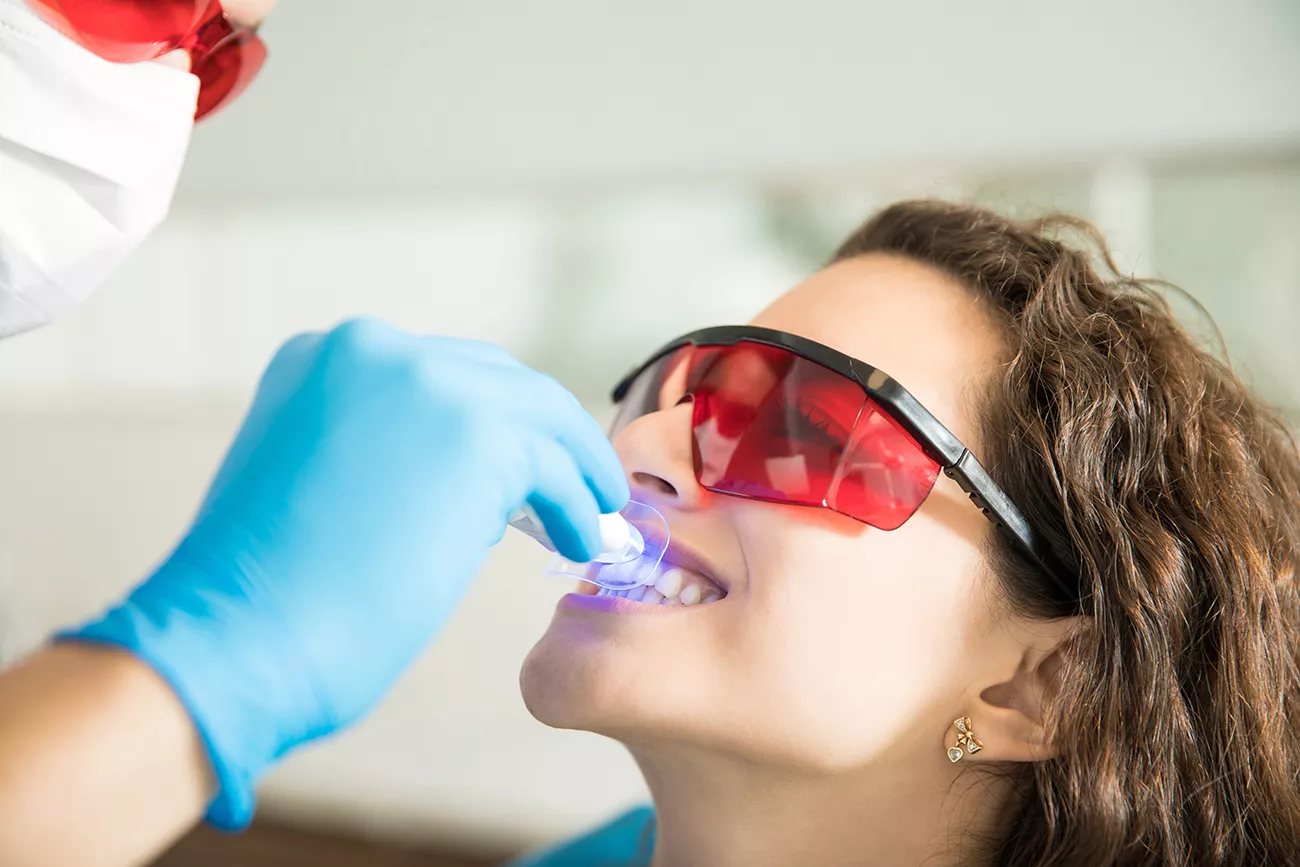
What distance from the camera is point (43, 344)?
513cm

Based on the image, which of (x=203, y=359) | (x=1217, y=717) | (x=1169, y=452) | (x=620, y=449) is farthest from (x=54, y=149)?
(x=203, y=359)

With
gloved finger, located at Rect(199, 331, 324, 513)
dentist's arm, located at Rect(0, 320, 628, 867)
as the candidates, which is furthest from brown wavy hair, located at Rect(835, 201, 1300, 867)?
gloved finger, located at Rect(199, 331, 324, 513)

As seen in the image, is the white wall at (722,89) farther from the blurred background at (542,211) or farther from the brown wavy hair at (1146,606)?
the brown wavy hair at (1146,606)

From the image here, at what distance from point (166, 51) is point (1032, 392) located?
1.07m

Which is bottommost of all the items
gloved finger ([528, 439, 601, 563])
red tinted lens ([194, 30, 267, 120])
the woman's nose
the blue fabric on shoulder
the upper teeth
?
the blue fabric on shoulder

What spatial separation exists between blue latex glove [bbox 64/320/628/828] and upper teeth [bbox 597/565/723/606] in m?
0.31

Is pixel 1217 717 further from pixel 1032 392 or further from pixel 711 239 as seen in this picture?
pixel 711 239

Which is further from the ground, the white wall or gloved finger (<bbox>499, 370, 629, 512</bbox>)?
the white wall

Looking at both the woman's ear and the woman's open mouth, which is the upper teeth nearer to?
the woman's open mouth

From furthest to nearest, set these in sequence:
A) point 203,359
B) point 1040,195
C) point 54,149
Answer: point 203,359
point 1040,195
point 54,149

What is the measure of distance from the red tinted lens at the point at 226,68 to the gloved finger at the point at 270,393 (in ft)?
1.26

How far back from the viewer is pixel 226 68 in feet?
3.57

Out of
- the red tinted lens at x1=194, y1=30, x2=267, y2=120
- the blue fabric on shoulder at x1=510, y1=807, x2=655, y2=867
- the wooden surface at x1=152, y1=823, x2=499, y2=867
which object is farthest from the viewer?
the wooden surface at x1=152, y1=823, x2=499, y2=867

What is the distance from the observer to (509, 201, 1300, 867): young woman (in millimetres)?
1114
